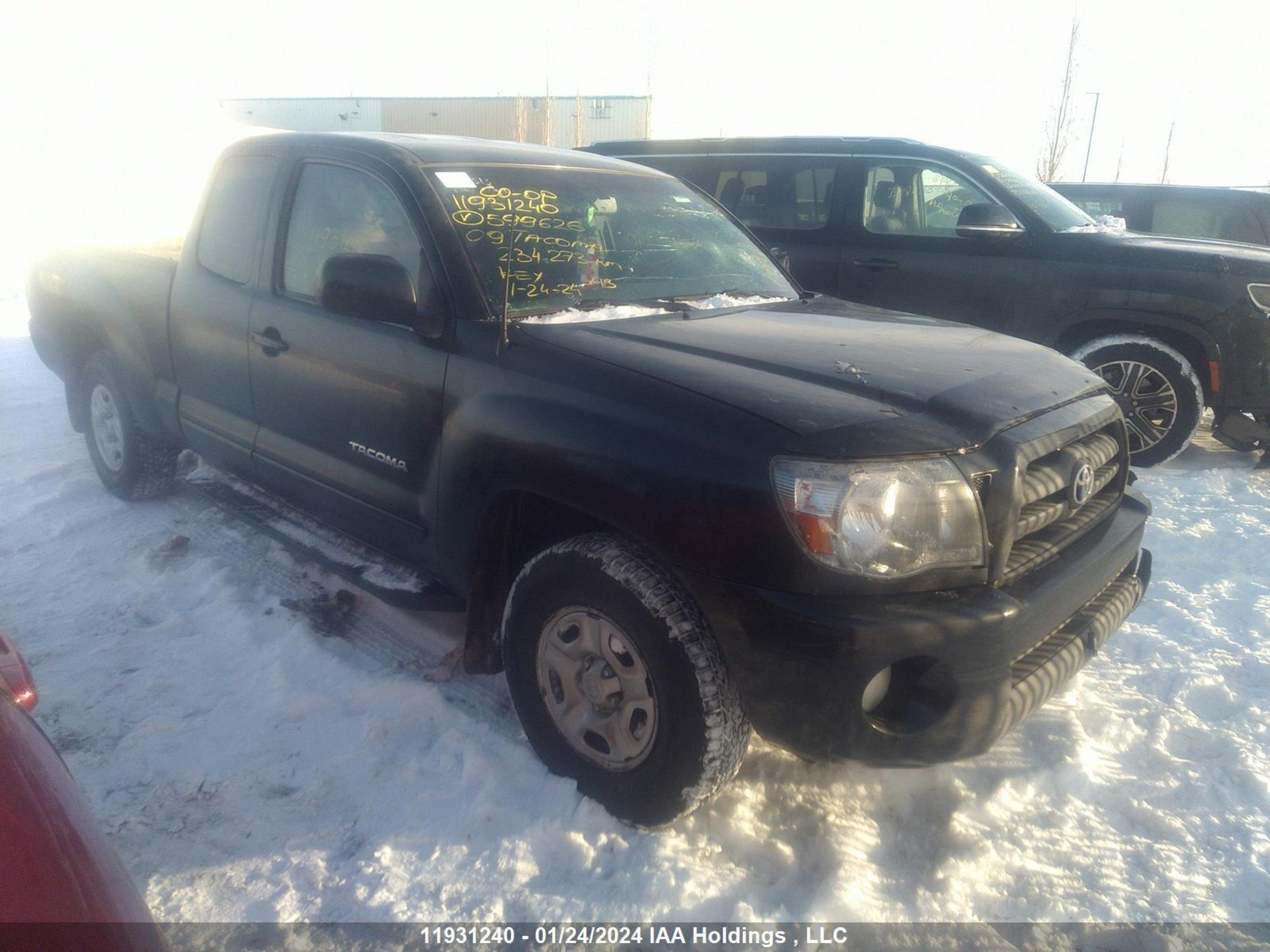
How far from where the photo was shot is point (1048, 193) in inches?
239

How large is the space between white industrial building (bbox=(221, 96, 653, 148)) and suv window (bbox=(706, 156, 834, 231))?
15352 millimetres

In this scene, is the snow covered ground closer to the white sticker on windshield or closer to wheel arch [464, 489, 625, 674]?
wheel arch [464, 489, 625, 674]

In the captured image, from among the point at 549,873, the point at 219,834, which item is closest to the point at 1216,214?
the point at 549,873

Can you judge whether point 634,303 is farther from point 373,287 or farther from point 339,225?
point 339,225

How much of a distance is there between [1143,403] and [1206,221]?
4259 mm

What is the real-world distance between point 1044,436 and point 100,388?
4.61 meters

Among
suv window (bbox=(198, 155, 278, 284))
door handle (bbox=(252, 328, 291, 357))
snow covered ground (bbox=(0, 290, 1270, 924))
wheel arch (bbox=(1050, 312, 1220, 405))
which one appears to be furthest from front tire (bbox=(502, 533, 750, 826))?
wheel arch (bbox=(1050, 312, 1220, 405))

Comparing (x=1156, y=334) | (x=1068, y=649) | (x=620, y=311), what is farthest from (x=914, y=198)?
(x=1068, y=649)

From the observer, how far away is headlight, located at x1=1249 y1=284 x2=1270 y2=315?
5199 mm

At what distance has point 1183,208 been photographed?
28.3ft

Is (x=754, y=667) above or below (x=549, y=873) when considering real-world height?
above

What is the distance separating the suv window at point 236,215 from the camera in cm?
364

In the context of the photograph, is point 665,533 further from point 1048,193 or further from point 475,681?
point 1048,193

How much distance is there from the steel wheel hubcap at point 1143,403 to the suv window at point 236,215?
4831mm
